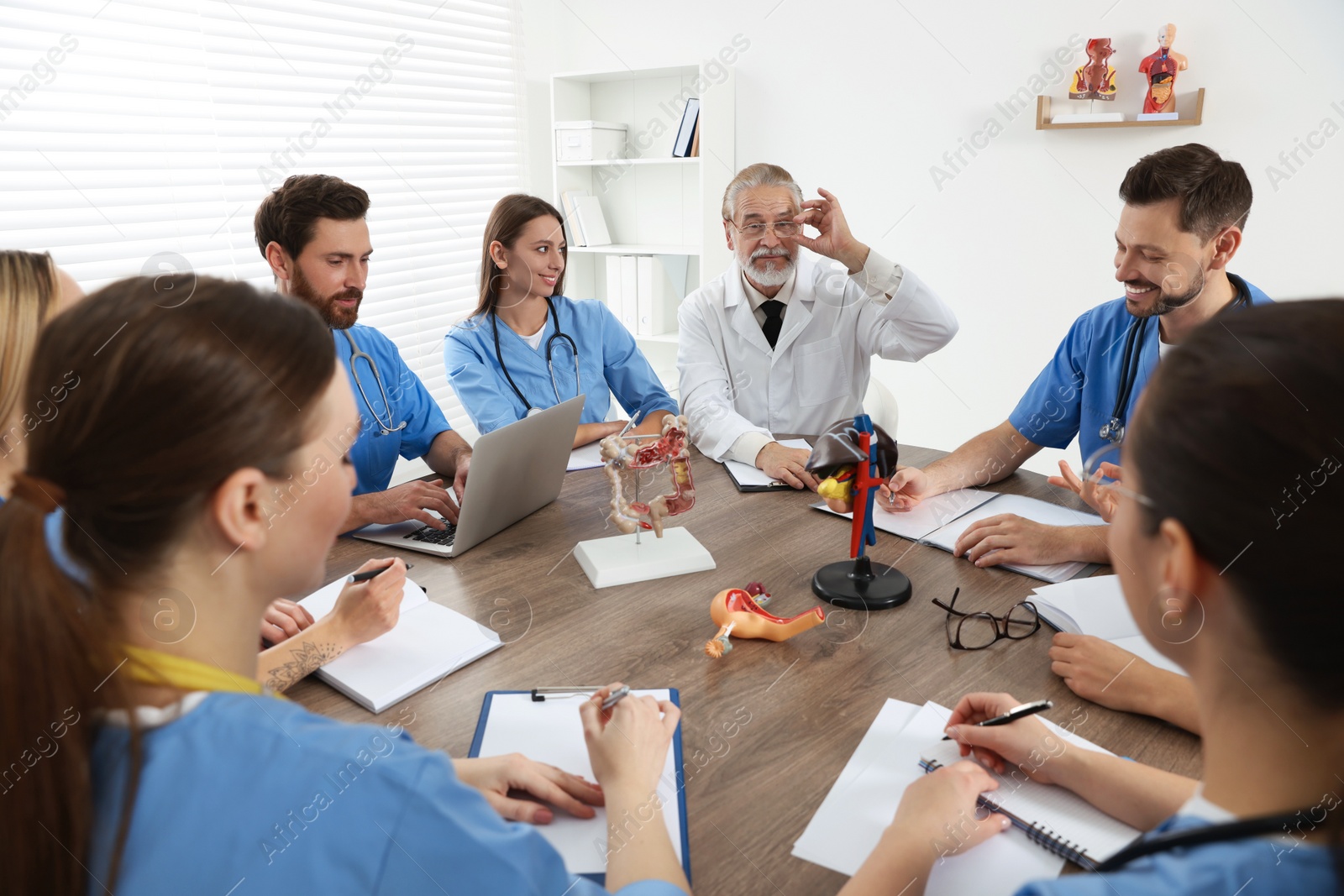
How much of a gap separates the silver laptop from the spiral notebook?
3.42 ft

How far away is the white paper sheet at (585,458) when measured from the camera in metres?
2.25

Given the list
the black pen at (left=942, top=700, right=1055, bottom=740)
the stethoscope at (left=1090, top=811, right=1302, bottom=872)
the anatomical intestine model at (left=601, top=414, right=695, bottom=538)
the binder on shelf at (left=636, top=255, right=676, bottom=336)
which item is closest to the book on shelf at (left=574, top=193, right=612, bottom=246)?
the binder on shelf at (left=636, top=255, right=676, bottom=336)

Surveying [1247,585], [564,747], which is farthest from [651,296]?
[1247,585]

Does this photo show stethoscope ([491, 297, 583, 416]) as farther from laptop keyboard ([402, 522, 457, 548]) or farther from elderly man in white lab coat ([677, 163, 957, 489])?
laptop keyboard ([402, 522, 457, 548])

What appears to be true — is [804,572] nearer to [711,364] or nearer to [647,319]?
[711,364]

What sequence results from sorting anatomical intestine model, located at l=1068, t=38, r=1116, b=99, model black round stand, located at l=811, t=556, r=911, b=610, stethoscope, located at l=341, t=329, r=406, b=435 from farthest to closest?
1. anatomical intestine model, located at l=1068, t=38, r=1116, b=99
2. stethoscope, located at l=341, t=329, r=406, b=435
3. model black round stand, located at l=811, t=556, r=911, b=610

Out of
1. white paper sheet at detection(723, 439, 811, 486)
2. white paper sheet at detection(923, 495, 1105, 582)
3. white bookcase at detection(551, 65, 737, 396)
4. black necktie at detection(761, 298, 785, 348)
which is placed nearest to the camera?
white paper sheet at detection(923, 495, 1105, 582)

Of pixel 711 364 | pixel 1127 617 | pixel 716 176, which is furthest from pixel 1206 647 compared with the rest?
pixel 716 176

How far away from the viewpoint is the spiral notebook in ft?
3.02

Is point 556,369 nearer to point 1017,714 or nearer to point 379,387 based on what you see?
point 379,387

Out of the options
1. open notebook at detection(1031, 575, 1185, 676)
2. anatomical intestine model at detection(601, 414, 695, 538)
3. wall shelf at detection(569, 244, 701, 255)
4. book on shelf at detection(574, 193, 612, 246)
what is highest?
book on shelf at detection(574, 193, 612, 246)

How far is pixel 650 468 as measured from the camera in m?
1.66

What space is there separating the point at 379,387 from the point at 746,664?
61.4 inches

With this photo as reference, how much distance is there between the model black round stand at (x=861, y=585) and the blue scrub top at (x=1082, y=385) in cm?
92
